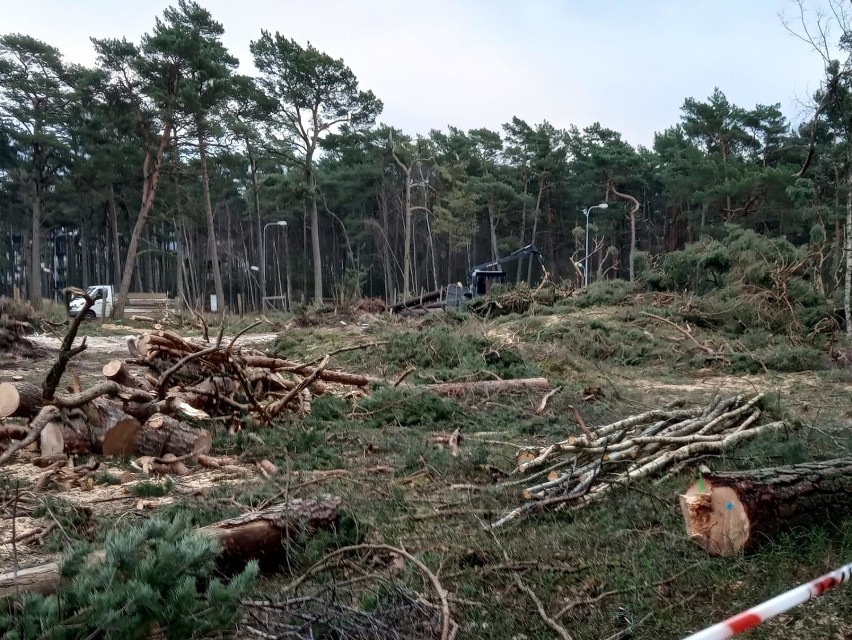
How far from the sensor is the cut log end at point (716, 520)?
358cm

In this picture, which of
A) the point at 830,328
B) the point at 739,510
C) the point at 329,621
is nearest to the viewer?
the point at 329,621

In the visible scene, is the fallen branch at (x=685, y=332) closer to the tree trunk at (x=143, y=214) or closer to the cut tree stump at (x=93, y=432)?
the cut tree stump at (x=93, y=432)

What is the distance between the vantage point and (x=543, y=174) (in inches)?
1954

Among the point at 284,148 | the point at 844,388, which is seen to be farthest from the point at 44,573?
the point at 284,148

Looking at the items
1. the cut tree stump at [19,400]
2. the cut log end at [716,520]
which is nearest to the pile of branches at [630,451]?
the cut log end at [716,520]

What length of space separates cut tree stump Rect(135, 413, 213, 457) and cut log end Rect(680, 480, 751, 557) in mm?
4568

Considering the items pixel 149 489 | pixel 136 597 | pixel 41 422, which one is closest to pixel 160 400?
pixel 41 422

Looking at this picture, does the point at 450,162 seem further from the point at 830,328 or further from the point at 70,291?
the point at 70,291

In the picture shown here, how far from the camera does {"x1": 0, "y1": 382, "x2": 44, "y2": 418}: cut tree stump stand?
655cm

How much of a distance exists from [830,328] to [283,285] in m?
47.8

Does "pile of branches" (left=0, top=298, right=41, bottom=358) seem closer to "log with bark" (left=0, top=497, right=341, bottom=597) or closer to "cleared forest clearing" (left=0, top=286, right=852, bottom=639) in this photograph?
"cleared forest clearing" (left=0, top=286, right=852, bottom=639)

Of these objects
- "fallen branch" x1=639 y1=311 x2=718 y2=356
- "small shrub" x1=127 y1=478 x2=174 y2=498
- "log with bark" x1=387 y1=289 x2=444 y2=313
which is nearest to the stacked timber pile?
"small shrub" x1=127 y1=478 x2=174 y2=498

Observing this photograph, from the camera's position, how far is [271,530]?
13.2ft

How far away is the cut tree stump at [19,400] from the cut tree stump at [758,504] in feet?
19.0
